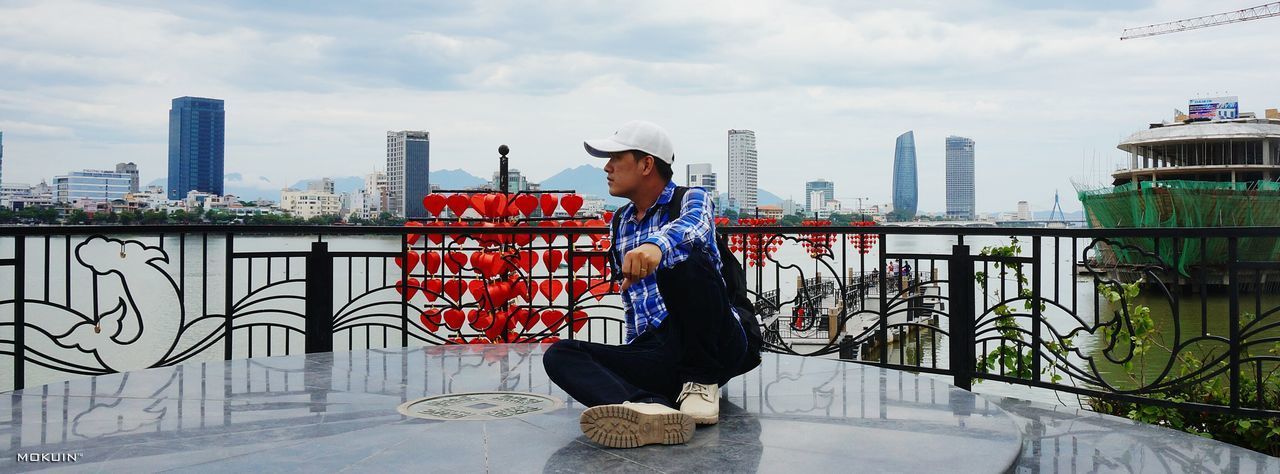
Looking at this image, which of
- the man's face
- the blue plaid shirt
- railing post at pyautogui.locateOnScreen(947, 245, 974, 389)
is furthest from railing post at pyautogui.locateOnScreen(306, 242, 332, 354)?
railing post at pyautogui.locateOnScreen(947, 245, 974, 389)

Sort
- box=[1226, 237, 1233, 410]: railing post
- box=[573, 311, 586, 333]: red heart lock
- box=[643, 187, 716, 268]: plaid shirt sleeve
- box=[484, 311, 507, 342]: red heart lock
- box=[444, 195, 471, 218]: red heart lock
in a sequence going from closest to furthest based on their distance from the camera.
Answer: box=[643, 187, 716, 268]: plaid shirt sleeve → box=[1226, 237, 1233, 410]: railing post → box=[573, 311, 586, 333]: red heart lock → box=[484, 311, 507, 342]: red heart lock → box=[444, 195, 471, 218]: red heart lock

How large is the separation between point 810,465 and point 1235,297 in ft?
6.65

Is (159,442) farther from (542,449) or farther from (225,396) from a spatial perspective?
(542,449)

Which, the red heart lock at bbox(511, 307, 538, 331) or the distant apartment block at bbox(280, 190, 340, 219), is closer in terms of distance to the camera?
the red heart lock at bbox(511, 307, 538, 331)

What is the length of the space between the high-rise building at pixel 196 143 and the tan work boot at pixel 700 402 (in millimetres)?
33739

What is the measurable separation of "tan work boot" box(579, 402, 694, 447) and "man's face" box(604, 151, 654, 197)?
642mm

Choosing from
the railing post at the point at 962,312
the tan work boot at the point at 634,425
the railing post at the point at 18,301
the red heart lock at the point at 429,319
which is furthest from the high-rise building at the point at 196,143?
the tan work boot at the point at 634,425

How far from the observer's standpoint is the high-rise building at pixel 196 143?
109 ft

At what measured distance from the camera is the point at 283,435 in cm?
227

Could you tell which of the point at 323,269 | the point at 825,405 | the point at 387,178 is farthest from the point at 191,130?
the point at 825,405

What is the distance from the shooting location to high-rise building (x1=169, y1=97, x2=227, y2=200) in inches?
1303

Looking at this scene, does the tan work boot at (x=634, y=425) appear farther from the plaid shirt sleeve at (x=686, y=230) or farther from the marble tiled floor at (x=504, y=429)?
the plaid shirt sleeve at (x=686, y=230)

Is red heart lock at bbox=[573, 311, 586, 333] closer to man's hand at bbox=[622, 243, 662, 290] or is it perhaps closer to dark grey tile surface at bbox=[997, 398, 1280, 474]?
dark grey tile surface at bbox=[997, 398, 1280, 474]

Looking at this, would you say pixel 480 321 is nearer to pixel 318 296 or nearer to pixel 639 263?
pixel 318 296
